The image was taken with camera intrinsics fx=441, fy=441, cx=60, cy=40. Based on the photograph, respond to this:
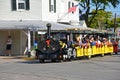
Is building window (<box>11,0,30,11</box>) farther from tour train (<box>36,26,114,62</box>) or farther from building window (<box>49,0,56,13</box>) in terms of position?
tour train (<box>36,26,114,62</box>)

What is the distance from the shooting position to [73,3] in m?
48.7

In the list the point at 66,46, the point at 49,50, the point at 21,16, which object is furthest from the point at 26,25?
the point at 49,50

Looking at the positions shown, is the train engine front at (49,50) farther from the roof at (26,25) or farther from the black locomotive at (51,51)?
the roof at (26,25)

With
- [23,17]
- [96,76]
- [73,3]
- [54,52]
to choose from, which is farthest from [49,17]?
[96,76]

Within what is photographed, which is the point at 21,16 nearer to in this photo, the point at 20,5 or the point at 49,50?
the point at 20,5

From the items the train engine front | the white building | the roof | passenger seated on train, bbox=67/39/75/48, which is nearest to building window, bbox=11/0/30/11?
the white building

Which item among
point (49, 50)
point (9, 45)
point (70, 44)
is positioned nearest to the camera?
point (49, 50)

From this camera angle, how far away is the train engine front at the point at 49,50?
91.6 feet

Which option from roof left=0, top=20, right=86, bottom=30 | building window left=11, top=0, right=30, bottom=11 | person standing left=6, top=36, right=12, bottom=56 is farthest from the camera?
building window left=11, top=0, right=30, bottom=11

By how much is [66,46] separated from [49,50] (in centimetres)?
121

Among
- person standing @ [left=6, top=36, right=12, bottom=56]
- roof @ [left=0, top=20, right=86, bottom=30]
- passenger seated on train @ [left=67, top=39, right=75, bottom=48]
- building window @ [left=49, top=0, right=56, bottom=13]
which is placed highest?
building window @ [left=49, top=0, right=56, bottom=13]

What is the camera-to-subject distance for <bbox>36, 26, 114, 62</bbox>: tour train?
91.9 ft

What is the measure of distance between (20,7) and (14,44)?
→ 11.0 ft

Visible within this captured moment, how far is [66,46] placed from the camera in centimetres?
2861
